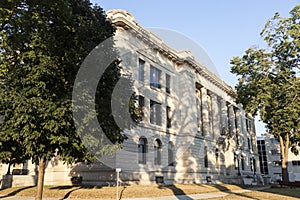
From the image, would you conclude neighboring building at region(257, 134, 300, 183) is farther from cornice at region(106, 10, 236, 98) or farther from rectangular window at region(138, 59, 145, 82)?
rectangular window at region(138, 59, 145, 82)

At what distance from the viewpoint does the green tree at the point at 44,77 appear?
Result: 33.6 feet

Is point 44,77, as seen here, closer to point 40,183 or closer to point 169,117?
point 40,183

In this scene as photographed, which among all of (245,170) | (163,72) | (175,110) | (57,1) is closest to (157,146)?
(175,110)

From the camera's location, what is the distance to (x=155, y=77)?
95.8ft

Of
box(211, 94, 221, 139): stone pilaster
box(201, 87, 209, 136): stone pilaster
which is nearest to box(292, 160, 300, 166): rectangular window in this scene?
box(211, 94, 221, 139): stone pilaster

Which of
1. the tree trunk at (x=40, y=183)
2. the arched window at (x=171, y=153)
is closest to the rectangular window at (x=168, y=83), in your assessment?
the arched window at (x=171, y=153)

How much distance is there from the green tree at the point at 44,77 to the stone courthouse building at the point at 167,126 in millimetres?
9083

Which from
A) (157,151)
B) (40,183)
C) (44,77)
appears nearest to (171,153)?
(157,151)

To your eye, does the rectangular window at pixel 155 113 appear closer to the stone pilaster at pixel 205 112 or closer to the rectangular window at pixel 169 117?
the rectangular window at pixel 169 117

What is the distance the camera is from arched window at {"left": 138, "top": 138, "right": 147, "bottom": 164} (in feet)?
80.2

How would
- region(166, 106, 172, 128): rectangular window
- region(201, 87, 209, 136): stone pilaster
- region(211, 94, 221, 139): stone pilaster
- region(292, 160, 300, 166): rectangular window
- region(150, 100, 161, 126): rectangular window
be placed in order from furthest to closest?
region(292, 160, 300, 166): rectangular window → region(211, 94, 221, 139): stone pilaster → region(201, 87, 209, 136): stone pilaster → region(166, 106, 172, 128): rectangular window → region(150, 100, 161, 126): rectangular window

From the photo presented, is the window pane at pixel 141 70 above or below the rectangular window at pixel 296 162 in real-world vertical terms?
above

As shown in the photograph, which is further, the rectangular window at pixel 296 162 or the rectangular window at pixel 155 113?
the rectangular window at pixel 296 162

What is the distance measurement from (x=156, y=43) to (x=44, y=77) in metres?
18.5
